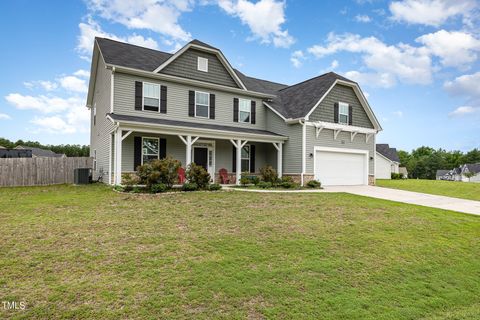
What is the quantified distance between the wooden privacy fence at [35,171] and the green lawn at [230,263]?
739 cm

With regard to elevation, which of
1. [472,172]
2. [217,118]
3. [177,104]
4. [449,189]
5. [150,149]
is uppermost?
[177,104]

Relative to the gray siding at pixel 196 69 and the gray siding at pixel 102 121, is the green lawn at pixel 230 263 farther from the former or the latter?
the gray siding at pixel 196 69

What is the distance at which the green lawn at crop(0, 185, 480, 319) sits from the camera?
3703 millimetres

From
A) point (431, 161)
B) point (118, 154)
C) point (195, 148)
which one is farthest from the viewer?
point (431, 161)

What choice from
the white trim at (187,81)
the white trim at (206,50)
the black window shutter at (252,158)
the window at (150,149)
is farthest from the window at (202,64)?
the black window shutter at (252,158)

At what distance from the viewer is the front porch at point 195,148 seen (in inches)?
544

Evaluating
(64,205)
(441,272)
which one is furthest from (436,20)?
(64,205)

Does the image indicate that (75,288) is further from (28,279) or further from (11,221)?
(11,221)

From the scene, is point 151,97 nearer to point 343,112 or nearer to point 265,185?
point 265,185

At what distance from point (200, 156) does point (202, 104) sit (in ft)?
10.2

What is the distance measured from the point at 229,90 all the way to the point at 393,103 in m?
14.9

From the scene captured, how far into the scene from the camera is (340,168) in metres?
19.4

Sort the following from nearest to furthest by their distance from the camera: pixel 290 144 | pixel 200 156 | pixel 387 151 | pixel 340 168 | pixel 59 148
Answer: pixel 200 156, pixel 290 144, pixel 340 168, pixel 387 151, pixel 59 148

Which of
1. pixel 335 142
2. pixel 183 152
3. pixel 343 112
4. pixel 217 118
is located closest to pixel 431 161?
pixel 343 112
